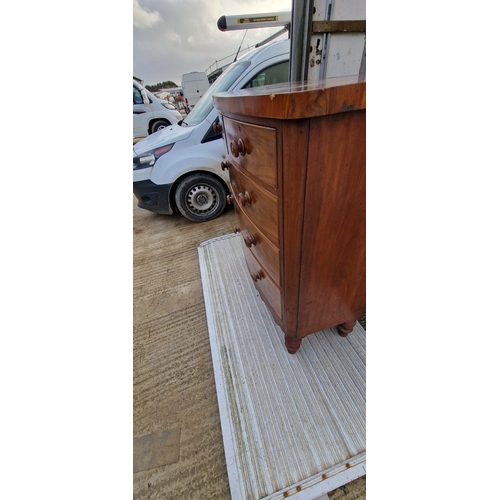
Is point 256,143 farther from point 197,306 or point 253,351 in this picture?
point 197,306

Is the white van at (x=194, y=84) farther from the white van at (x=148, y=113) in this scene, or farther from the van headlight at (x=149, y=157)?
the van headlight at (x=149, y=157)

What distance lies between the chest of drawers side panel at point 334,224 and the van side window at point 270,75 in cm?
201

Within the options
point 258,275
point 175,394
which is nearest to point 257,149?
point 258,275

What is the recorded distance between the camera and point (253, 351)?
128 cm

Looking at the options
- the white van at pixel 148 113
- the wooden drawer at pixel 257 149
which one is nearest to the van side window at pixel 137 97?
the white van at pixel 148 113

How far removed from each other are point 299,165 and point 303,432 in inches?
41.4

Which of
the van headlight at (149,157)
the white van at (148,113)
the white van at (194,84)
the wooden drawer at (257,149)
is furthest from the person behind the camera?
the white van at (194,84)

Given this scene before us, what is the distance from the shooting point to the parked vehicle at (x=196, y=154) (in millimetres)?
Result: 2201

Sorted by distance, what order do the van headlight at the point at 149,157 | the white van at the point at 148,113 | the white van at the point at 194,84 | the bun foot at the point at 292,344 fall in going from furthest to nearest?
the white van at the point at 194,84, the white van at the point at 148,113, the van headlight at the point at 149,157, the bun foot at the point at 292,344

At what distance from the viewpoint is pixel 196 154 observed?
2391 millimetres

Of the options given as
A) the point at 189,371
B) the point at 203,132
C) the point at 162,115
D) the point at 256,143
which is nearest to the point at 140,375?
the point at 189,371

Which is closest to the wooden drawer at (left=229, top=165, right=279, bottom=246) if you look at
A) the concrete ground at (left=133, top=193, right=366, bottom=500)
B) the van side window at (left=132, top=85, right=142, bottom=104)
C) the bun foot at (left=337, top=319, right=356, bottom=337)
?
the bun foot at (left=337, top=319, right=356, bottom=337)

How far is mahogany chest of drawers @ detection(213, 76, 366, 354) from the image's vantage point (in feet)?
1.88

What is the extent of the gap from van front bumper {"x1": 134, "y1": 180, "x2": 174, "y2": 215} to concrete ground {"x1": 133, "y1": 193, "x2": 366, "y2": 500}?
72 centimetres
